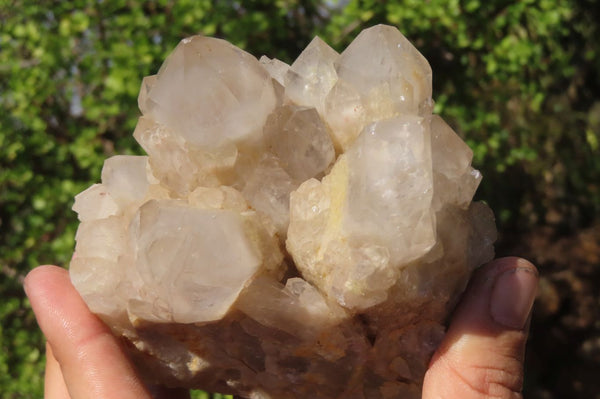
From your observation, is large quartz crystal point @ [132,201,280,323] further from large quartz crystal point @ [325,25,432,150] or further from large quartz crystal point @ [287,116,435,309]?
large quartz crystal point @ [325,25,432,150]

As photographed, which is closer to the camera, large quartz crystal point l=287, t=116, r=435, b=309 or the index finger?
large quartz crystal point l=287, t=116, r=435, b=309

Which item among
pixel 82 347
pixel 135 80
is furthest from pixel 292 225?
pixel 135 80

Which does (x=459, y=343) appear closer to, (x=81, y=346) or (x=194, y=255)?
(x=194, y=255)

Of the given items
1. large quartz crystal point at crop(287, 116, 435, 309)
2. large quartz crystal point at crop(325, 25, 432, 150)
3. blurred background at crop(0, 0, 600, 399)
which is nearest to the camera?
large quartz crystal point at crop(287, 116, 435, 309)

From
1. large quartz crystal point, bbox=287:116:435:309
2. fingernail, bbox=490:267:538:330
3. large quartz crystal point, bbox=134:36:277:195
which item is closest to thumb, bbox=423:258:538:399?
fingernail, bbox=490:267:538:330

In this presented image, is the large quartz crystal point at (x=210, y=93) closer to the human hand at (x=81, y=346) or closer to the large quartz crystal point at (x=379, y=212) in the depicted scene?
the large quartz crystal point at (x=379, y=212)

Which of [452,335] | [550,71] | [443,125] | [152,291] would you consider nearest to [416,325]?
[452,335]
